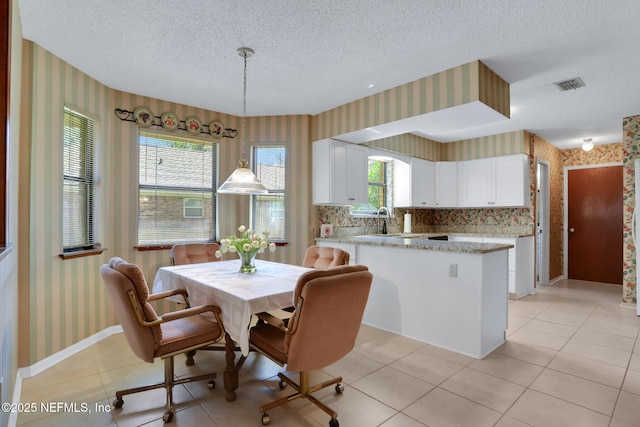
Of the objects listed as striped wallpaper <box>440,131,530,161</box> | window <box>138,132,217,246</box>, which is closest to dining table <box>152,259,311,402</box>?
window <box>138,132,217,246</box>

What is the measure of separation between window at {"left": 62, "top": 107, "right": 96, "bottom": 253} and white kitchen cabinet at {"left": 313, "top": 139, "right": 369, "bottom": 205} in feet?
8.19

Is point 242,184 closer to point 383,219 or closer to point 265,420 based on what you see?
point 265,420

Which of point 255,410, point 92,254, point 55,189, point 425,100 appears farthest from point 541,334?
point 55,189

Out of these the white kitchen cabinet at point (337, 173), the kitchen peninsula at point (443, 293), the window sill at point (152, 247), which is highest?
the white kitchen cabinet at point (337, 173)

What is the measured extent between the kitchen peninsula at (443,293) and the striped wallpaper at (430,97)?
132cm

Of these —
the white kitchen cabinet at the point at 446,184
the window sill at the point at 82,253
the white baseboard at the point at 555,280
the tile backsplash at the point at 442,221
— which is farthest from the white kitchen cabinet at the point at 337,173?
the white baseboard at the point at 555,280

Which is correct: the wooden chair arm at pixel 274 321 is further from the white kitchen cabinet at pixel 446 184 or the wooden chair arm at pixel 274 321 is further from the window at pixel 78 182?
the white kitchen cabinet at pixel 446 184

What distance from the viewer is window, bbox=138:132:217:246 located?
3.83 meters

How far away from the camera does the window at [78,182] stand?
10.1 feet

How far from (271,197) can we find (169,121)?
1539 millimetres

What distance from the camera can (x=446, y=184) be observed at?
601cm

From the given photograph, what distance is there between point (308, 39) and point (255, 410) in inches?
103

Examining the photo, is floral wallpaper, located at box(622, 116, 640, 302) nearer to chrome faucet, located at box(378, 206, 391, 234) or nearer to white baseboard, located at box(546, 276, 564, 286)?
white baseboard, located at box(546, 276, 564, 286)

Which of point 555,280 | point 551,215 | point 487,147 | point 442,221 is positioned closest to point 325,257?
point 487,147
